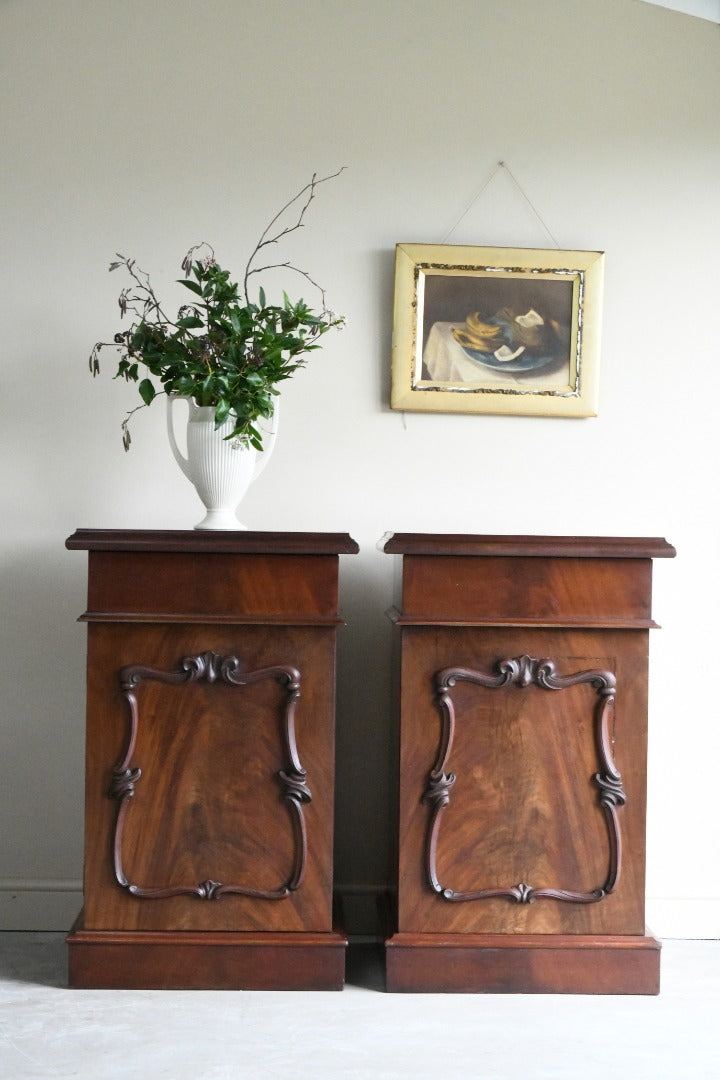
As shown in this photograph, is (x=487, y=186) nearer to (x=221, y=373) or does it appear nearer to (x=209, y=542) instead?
(x=221, y=373)

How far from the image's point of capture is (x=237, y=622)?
244cm

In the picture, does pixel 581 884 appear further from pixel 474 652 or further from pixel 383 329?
pixel 383 329

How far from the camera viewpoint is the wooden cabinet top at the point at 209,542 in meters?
2.41

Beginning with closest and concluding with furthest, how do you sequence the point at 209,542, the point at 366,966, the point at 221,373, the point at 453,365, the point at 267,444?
the point at 209,542
the point at 221,373
the point at 366,966
the point at 267,444
the point at 453,365

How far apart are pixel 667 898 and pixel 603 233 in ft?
6.57

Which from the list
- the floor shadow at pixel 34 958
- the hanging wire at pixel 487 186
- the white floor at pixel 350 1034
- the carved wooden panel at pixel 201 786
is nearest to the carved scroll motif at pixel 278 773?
the carved wooden panel at pixel 201 786

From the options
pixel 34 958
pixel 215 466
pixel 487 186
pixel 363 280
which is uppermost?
pixel 487 186

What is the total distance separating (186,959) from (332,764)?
0.57m

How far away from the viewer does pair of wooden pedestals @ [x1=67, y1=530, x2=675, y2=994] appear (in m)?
2.44

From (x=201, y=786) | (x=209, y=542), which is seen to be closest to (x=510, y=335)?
(x=209, y=542)

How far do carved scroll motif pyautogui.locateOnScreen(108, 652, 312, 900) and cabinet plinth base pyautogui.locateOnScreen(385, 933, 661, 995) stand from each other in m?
0.34

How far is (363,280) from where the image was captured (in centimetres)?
307

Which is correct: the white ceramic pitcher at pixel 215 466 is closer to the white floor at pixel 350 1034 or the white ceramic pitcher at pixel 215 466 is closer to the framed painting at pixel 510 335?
the framed painting at pixel 510 335

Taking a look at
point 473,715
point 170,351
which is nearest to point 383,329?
point 170,351
